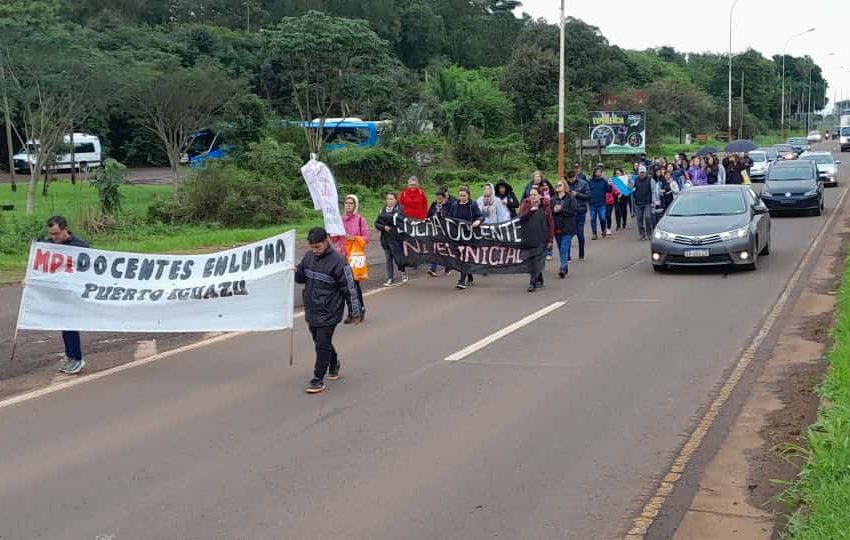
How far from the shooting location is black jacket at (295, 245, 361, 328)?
30.1 ft

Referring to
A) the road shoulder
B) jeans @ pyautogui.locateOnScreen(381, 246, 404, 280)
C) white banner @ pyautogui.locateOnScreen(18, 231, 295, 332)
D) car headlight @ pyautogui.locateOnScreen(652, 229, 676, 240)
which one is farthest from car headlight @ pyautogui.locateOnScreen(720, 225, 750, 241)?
white banner @ pyautogui.locateOnScreen(18, 231, 295, 332)

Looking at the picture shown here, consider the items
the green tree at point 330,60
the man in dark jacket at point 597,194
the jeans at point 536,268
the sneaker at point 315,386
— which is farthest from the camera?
the green tree at point 330,60

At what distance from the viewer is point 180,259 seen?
10.7 metres

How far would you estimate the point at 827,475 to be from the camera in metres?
5.96

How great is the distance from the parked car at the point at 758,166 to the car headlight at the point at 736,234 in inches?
1249

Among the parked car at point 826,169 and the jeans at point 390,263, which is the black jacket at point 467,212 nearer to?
the jeans at point 390,263

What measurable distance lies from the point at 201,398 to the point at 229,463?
6.88 feet

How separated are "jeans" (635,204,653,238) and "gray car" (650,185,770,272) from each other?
4.73m

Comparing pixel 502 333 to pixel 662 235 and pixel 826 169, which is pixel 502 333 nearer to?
pixel 662 235

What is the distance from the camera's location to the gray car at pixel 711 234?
1650 centimetres

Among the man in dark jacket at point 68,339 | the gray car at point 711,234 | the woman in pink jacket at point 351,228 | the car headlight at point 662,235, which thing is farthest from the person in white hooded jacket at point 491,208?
the man in dark jacket at point 68,339

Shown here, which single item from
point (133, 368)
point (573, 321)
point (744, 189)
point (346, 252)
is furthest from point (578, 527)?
point (744, 189)

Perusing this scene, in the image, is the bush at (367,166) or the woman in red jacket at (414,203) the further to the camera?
the bush at (367,166)

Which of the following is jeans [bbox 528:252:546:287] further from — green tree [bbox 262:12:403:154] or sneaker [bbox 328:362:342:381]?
green tree [bbox 262:12:403:154]
